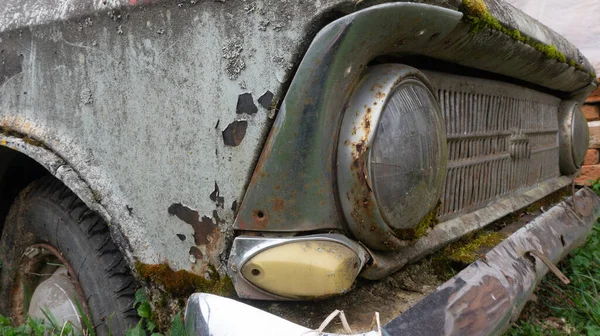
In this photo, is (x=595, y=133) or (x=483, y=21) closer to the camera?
(x=483, y=21)

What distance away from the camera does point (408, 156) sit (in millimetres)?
1147

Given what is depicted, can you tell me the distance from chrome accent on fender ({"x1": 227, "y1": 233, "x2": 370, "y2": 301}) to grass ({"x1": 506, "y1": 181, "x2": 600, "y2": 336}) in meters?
1.04

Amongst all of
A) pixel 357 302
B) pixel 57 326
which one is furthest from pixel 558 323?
pixel 57 326

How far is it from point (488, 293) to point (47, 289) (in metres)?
1.33

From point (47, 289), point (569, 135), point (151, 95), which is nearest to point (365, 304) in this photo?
point (151, 95)

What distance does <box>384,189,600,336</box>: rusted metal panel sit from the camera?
1077 mm

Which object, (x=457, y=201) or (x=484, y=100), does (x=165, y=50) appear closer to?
(x=457, y=201)

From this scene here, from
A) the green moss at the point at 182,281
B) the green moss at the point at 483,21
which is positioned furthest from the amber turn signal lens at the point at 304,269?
the green moss at the point at 483,21

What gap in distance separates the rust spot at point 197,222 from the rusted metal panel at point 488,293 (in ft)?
1.43

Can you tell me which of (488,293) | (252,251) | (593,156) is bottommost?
(593,156)

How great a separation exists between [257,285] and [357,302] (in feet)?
0.78

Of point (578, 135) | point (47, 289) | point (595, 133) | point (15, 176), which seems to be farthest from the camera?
point (595, 133)

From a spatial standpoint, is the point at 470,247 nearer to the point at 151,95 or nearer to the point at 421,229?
the point at 421,229

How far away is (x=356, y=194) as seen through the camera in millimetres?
1086
